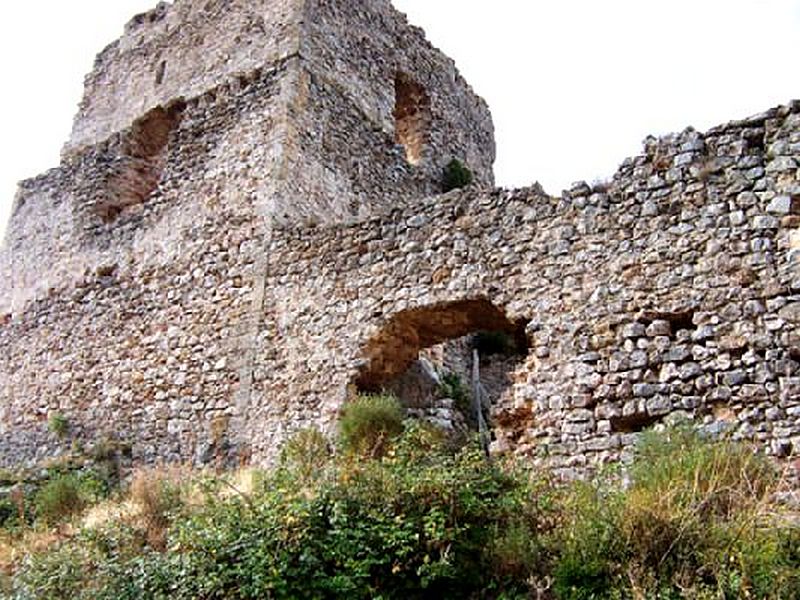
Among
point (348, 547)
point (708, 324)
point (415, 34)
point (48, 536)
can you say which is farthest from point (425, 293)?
point (415, 34)

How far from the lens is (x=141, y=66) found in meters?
14.9

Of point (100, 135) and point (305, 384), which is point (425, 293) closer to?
point (305, 384)

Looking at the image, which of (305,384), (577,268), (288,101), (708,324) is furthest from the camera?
(288,101)

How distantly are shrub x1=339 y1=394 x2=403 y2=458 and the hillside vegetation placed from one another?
110 centimetres

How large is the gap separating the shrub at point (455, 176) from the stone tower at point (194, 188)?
0.24 m

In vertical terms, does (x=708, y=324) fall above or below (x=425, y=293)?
below

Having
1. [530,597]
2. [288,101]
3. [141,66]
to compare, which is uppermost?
[141,66]

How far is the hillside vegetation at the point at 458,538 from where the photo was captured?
17.4 feet

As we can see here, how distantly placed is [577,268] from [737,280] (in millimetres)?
1472

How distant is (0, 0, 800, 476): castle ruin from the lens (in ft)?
25.2

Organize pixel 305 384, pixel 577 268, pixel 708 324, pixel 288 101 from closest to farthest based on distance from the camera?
pixel 708 324 → pixel 577 268 → pixel 305 384 → pixel 288 101

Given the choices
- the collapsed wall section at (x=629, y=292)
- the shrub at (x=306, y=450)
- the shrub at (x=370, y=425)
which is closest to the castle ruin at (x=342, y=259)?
the collapsed wall section at (x=629, y=292)

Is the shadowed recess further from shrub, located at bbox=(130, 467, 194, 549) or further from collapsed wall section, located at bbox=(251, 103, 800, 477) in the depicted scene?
shrub, located at bbox=(130, 467, 194, 549)

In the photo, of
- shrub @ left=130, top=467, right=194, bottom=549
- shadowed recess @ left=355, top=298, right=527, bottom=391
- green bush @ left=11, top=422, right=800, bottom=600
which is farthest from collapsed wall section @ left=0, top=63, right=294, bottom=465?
green bush @ left=11, top=422, right=800, bottom=600
